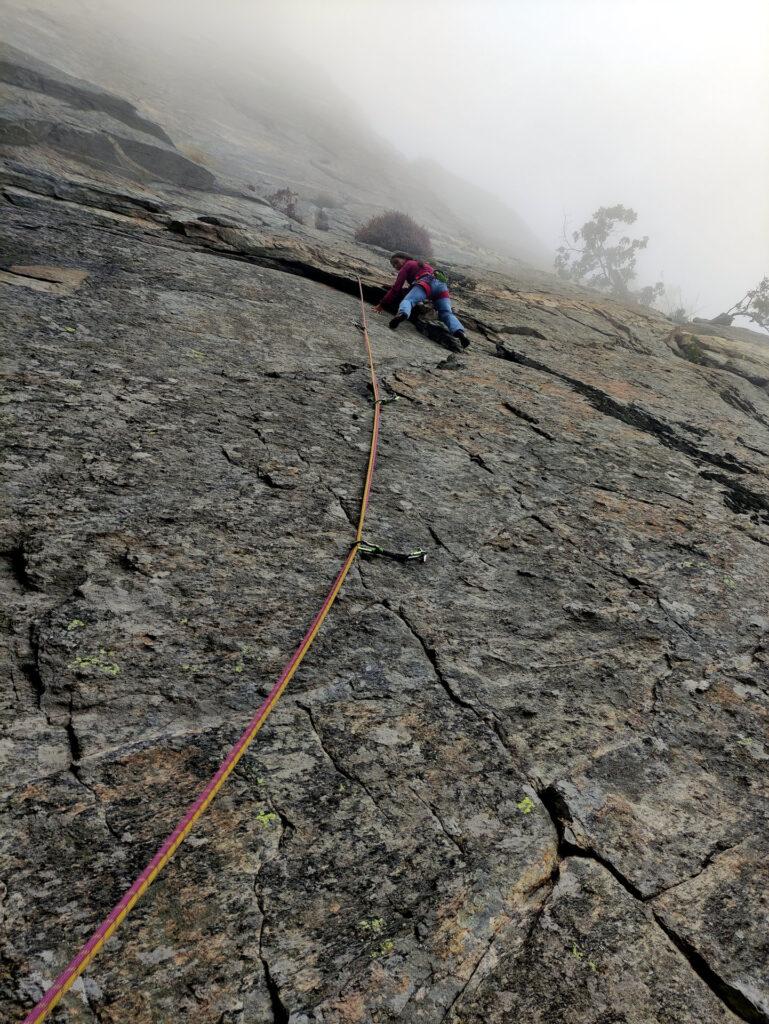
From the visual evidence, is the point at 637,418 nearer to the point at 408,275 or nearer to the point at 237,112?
the point at 408,275

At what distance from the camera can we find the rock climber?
7.63m

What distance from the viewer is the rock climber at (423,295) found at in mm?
7633

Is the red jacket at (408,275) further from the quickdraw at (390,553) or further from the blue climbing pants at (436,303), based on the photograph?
the quickdraw at (390,553)

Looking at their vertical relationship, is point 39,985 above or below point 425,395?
below

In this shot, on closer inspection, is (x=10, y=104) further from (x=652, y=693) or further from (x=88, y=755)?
(x=652, y=693)

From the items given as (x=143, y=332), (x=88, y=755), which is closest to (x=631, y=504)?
(x=88, y=755)

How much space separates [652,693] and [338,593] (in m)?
1.89

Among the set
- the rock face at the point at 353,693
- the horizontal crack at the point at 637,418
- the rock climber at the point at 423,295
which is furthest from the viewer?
the rock climber at the point at 423,295

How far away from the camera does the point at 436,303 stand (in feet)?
26.5

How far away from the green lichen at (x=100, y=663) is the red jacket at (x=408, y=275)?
688 centimetres

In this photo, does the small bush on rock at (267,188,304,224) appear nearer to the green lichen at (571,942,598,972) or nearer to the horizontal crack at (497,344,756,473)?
the horizontal crack at (497,344,756,473)

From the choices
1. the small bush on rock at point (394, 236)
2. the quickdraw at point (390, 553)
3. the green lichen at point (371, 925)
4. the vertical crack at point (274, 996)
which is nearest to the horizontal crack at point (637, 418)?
the quickdraw at point (390, 553)

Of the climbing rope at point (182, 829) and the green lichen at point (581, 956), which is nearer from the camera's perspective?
the climbing rope at point (182, 829)

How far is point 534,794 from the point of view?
2.42 metres
